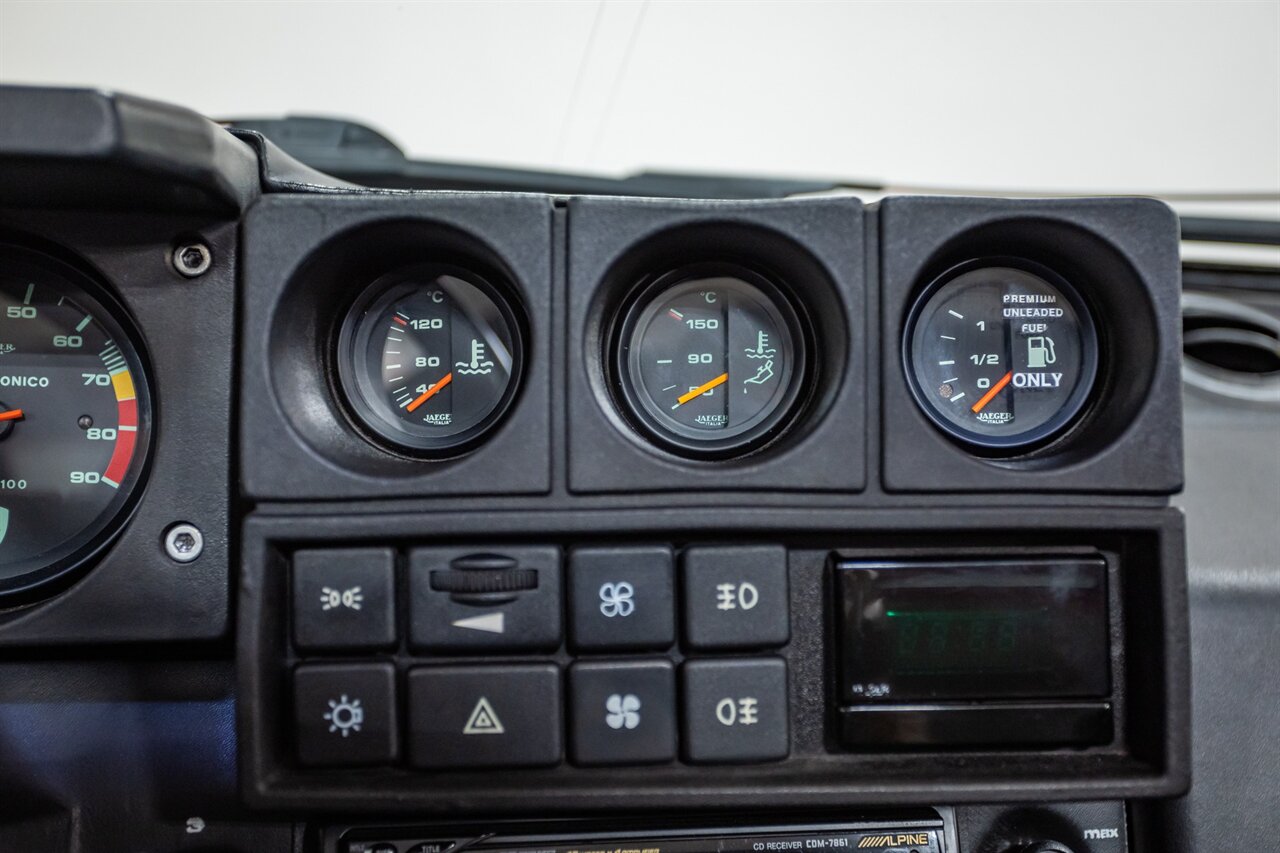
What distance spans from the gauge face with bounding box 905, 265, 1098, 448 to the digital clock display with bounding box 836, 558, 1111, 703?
20 cm

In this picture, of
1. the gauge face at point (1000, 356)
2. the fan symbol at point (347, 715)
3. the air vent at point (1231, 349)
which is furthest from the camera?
the air vent at point (1231, 349)

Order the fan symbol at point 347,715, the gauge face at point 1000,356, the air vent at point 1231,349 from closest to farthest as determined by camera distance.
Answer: the fan symbol at point 347,715 < the gauge face at point 1000,356 < the air vent at point 1231,349

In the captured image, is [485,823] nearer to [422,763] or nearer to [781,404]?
[422,763]

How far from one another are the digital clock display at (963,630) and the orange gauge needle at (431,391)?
64cm

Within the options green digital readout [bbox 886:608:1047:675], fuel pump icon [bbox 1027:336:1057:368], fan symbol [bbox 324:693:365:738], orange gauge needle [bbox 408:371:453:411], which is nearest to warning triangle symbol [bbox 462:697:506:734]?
fan symbol [bbox 324:693:365:738]

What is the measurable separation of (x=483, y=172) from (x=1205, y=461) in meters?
1.44

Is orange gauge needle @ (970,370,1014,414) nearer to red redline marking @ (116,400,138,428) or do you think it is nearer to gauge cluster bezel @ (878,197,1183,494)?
A: gauge cluster bezel @ (878,197,1183,494)

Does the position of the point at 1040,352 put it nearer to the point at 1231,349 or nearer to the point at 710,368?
the point at 710,368

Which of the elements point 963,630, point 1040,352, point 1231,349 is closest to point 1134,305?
point 1040,352

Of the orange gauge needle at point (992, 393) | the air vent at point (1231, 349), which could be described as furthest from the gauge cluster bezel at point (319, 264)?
the air vent at point (1231, 349)

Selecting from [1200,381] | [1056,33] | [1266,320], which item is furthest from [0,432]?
[1266,320]

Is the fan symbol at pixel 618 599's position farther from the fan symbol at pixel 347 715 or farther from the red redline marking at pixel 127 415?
the red redline marking at pixel 127 415

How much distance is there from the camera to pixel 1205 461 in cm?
159

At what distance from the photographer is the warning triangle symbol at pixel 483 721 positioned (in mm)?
1191
